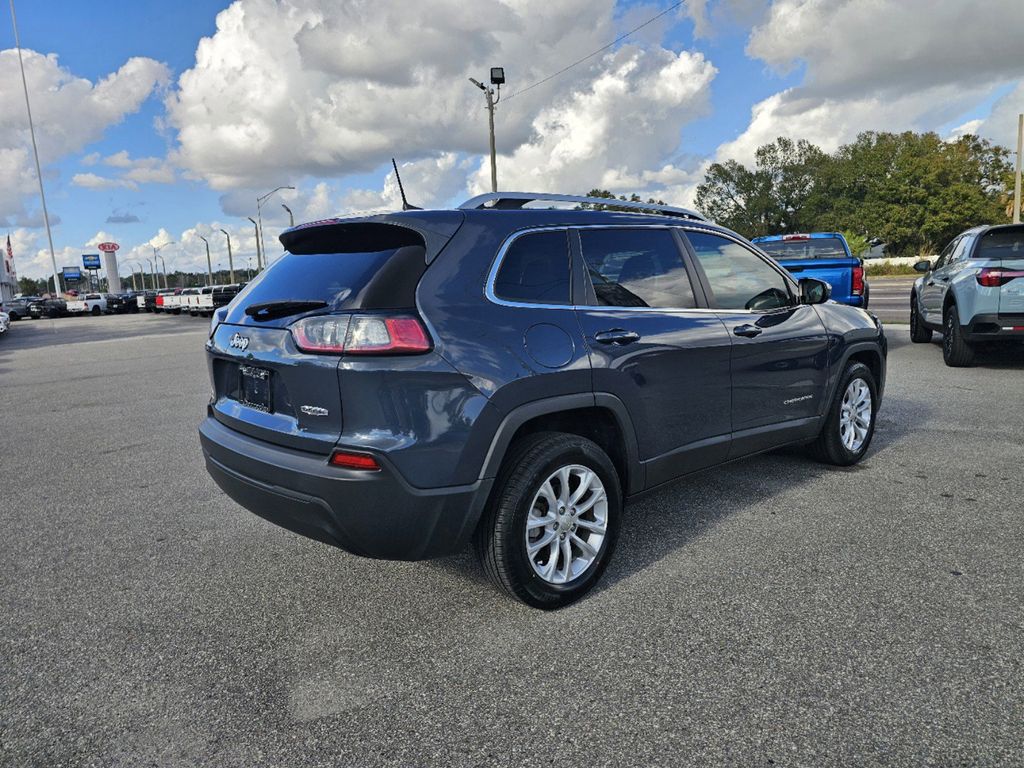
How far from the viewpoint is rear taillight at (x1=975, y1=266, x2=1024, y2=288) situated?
806 cm

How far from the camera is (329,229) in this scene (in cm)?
313

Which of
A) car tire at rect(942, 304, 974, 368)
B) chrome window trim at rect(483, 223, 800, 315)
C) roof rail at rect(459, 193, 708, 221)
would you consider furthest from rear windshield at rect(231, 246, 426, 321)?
car tire at rect(942, 304, 974, 368)

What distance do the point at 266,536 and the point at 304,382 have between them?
5.37ft

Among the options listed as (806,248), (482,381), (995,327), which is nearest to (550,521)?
(482,381)

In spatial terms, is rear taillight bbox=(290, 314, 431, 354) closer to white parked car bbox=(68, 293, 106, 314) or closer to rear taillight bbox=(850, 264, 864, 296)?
rear taillight bbox=(850, 264, 864, 296)

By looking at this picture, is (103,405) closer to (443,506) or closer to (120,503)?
(120,503)

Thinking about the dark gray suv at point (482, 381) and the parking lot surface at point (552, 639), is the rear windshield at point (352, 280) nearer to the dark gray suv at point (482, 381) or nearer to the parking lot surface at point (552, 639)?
the dark gray suv at point (482, 381)

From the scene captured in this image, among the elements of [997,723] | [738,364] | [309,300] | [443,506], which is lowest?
[997,723]

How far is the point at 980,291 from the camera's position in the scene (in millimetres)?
8312

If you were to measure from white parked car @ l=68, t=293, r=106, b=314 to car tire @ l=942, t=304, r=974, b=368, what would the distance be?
54.0 m

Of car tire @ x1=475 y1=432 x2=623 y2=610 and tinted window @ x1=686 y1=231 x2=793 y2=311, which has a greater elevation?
tinted window @ x1=686 y1=231 x2=793 y2=311

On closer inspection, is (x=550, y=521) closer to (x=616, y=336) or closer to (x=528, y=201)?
(x=616, y=336)

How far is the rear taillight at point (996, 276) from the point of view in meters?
8.06

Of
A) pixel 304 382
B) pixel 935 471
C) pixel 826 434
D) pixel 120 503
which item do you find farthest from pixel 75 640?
pixel 935 471
